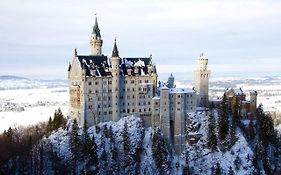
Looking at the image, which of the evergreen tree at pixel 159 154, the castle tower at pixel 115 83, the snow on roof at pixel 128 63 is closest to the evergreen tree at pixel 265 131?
the evergreen tree at pixel 159 154

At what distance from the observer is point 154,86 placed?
9838 centimetres

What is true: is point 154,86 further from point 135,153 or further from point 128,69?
point 135,153

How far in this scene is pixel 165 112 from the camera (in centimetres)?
9581

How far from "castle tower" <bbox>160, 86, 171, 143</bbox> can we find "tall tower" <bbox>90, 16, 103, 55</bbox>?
Result: 17.6m

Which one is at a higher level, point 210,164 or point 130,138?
point 130,138

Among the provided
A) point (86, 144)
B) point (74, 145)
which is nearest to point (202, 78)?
A: point (86, 144)

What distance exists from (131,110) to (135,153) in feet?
31.1

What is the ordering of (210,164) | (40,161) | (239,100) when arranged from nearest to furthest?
(40,161) → (210,164) → (239,100)

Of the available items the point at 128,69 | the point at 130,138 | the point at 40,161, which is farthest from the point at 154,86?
the point at 40,161

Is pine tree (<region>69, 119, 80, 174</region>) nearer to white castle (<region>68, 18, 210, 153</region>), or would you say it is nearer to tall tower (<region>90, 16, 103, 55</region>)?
white castle (<region>68, 18, 210, 153</region>)

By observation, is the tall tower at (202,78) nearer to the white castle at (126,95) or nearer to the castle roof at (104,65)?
the white castle at (126,95)

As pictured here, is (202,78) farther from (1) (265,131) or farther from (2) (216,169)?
(2) (216,169)

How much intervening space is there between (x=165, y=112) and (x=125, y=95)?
29.9 feet

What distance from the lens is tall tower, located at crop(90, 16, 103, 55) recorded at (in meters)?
101
